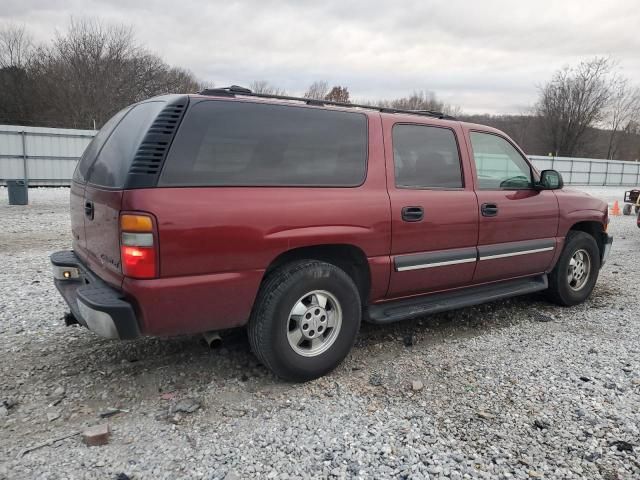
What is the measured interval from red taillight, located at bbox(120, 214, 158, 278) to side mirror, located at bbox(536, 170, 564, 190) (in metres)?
3.67

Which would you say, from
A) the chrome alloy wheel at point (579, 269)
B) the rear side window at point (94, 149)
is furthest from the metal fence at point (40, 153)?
the chrome alloy wheel at point (579, 269)

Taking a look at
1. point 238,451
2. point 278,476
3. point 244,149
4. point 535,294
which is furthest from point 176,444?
point 535,294

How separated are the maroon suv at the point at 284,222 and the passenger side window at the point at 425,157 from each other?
0.5 inches

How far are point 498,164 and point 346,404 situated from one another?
8.53 feet

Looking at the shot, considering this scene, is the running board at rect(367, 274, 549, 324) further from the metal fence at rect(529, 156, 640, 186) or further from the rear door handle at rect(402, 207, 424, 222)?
the metal fence at rect(529, 156, 640, 186)

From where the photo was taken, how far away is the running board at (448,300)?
382 cm

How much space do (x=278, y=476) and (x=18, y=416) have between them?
166 centimetres

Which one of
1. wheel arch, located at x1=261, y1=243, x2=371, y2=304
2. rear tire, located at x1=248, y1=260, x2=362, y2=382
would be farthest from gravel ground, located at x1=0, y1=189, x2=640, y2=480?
wheel arch, located at x1=261, y1=243, x2=371, y2=304

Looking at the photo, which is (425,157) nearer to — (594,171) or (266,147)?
(266,147)

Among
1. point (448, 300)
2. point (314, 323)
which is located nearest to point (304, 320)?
point (314, 323)

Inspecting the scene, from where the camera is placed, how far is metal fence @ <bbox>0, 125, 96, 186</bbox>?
1673 cm

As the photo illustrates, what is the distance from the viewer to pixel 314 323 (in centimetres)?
340

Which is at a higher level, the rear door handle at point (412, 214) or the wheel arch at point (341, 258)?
the rear door handle at point (412, 214)

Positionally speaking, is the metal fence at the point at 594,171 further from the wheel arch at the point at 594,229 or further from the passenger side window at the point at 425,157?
the passenger side window at the point at 425,157
